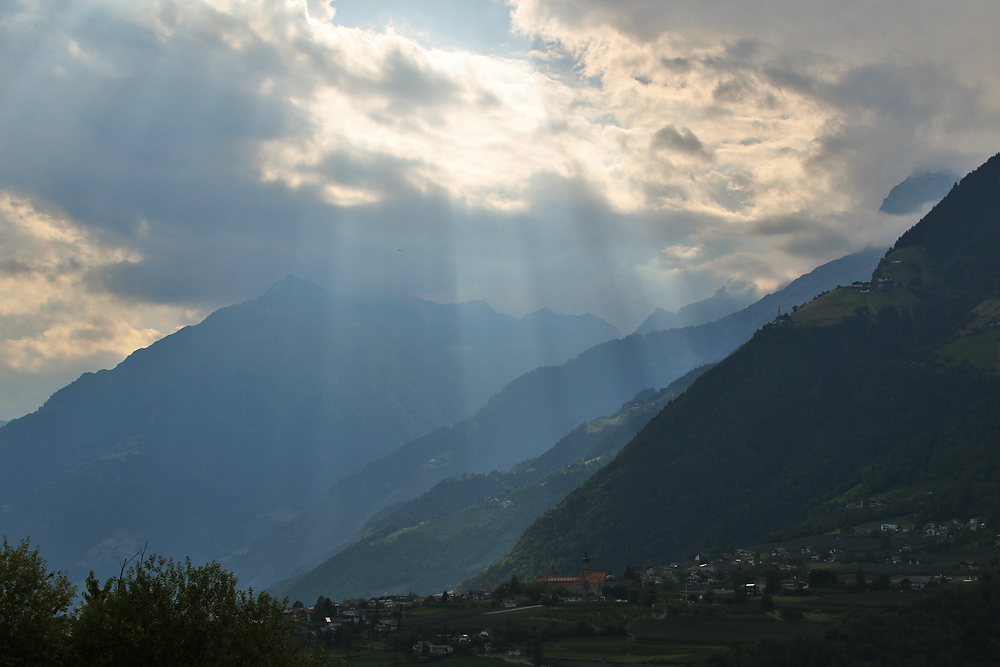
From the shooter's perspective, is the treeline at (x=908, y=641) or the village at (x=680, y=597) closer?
the treeline at (x=908, y=641)

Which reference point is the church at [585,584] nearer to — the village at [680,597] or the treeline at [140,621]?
the village at [680,597]

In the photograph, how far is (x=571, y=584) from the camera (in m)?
165

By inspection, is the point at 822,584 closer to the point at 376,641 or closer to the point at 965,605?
the point at 965,605

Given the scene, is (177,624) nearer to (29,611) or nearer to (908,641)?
(29,611)

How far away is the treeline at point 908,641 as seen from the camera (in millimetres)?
100688

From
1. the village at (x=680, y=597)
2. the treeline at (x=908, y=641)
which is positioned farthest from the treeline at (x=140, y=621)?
the village at (x=680, y=597)

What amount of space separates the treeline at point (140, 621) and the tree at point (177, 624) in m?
0.05

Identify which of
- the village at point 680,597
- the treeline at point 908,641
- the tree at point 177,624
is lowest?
the treeline at point 908,641

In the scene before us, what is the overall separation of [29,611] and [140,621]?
6060 millimetres

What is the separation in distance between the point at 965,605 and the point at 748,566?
208 feet

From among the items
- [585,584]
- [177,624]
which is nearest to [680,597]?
[585,584]

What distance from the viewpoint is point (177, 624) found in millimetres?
41281

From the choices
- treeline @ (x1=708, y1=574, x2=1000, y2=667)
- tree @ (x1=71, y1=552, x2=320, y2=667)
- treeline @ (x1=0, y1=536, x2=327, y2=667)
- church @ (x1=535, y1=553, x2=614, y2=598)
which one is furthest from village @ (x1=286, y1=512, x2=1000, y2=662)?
treeline @ (x1=0, y1=536, x2=327, y2=667)

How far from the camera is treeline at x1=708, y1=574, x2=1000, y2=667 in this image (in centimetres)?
10069
